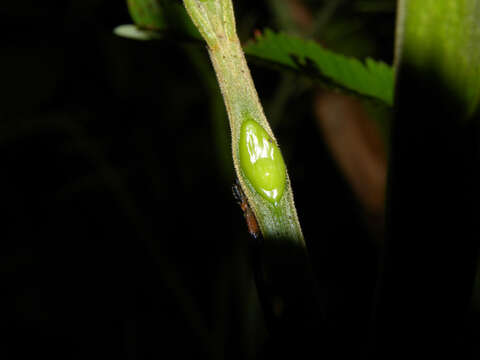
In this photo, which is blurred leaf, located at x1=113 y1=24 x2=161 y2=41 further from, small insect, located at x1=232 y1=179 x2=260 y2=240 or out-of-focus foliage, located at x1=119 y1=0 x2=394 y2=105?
small insect, located at x1=232 y1=179 x2=260 y2=240

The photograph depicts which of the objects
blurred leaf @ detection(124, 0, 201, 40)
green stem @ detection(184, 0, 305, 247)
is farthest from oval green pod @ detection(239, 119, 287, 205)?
blurred leaf @ detection(124, 0, 201, 40)

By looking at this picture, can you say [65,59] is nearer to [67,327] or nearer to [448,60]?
[67,327]

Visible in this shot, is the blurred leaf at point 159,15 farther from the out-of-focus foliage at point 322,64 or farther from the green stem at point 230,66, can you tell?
the green stem at point 230,66

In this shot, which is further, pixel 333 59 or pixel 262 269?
pixel 333 59

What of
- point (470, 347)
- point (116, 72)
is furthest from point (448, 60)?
point (116, 72)

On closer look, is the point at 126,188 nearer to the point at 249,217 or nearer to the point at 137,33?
the point at 137,33

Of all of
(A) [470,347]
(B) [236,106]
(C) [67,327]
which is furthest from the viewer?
(C) [67,327]
